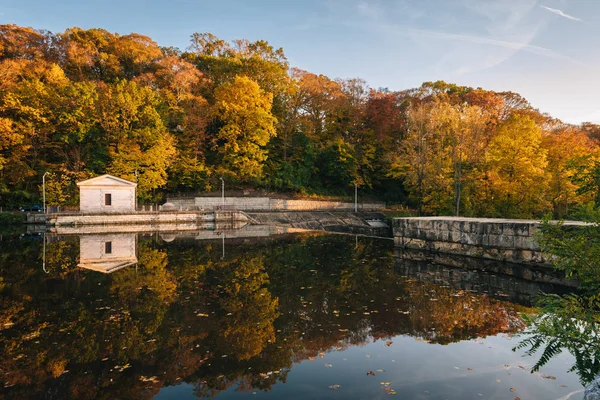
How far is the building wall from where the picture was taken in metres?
34.0

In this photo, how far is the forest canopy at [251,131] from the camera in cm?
2895

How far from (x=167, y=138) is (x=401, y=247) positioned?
32.2 m

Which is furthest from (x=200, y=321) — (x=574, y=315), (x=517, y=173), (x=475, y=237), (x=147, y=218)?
(x=147, y=218)

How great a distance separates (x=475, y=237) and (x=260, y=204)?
3136 cm

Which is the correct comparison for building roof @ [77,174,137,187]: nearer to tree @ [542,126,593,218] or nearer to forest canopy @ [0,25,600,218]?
forest canopy @ [0,25,600,218]

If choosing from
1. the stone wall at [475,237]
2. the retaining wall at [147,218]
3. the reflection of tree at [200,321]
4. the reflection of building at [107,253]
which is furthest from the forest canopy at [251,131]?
the reflection of tree at [200,321]

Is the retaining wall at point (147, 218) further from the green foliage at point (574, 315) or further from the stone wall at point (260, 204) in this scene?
the green foliage at point (574, 315)

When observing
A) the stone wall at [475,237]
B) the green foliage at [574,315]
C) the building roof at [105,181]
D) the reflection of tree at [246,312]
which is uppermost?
the building roof at [105,181]

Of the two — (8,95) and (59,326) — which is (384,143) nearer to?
(8,95)

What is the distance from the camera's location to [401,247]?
1875 cm

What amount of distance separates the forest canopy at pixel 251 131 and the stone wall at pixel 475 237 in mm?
10645

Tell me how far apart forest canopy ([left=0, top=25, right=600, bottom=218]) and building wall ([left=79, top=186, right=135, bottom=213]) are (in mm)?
3577

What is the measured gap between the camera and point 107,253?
17.0 m

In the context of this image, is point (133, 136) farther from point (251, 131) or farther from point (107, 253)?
point (107, 253)
